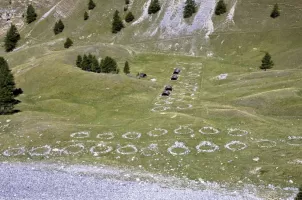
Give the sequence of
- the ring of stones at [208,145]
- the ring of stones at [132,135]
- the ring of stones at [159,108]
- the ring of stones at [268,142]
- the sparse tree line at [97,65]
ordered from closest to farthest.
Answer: the ring of stones at [208,145] → the ring of stones at [268,142] → the ring of stones at [132,135] → the ring of stones at [159,108] → the sparse tree line at [97,65]

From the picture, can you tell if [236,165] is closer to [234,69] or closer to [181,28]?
[234,69]

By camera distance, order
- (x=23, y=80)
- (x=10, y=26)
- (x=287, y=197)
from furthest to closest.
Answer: (x=10, y=26) < (x=23, y=80) < (x=287, y=197)

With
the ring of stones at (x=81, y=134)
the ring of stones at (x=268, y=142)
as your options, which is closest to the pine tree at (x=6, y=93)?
the ring of stones at (x=81, y=134)

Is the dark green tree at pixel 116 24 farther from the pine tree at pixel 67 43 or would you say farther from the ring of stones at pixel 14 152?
the ring of stones at pixel 14 152

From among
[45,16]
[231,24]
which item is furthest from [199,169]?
[45,16]

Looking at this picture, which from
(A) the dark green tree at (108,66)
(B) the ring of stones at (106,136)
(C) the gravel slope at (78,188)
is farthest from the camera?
(A) the dark green tree at (108,66)

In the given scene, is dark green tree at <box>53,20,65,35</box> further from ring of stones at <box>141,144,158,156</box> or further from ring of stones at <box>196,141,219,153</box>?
ring of stones at <box>196,141,219,153</box>

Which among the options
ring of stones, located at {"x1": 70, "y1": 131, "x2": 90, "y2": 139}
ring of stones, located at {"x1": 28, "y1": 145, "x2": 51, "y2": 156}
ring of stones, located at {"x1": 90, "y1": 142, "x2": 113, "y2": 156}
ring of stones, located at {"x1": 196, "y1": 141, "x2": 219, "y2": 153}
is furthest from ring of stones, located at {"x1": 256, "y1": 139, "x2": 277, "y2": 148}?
ring of stones, located at {"x1": 28, "y1": 145, "x2": 51, "y2": 156}
